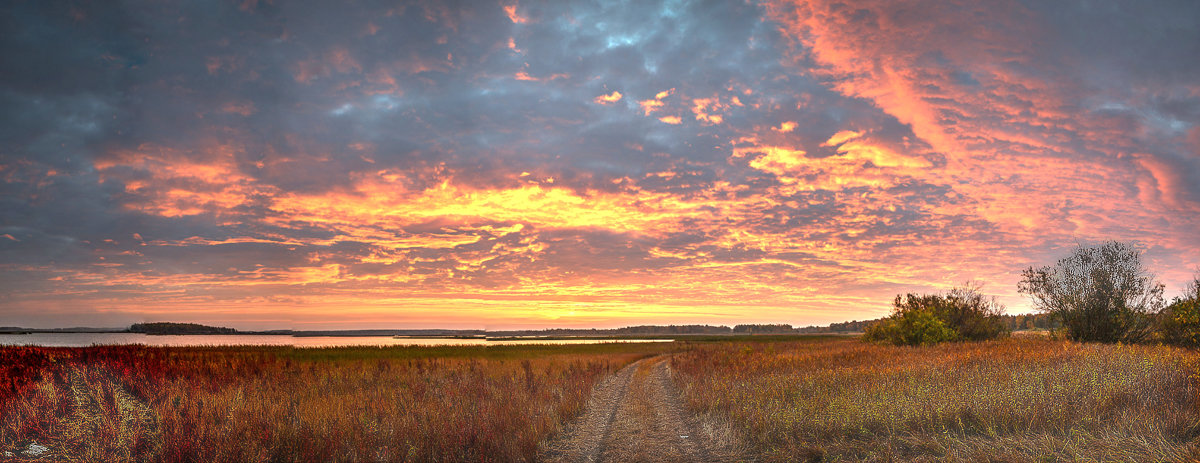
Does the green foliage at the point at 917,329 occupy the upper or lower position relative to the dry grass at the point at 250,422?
upper

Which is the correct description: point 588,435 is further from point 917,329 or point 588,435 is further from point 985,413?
point 917,329

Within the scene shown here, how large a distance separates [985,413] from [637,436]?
7255mm

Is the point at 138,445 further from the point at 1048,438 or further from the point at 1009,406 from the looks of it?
the point at 1009,406

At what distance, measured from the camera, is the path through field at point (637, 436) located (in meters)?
11.0

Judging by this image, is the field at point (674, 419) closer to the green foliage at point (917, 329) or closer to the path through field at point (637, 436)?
the path through field at point (637, 436)

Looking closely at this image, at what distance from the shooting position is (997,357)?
18.2 metres

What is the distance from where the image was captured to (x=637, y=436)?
42.0 ft

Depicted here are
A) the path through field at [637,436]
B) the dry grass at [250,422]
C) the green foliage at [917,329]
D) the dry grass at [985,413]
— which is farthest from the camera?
the green foliage at [917,329]

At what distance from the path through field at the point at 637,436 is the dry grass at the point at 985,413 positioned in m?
0.81

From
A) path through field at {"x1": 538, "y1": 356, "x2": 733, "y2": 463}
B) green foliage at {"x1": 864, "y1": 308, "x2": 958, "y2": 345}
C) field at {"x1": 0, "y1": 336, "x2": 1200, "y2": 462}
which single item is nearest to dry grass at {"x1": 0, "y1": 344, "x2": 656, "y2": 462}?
field at {"x1": 0, "y1": 336, "x2": 1200, "y2": 462}

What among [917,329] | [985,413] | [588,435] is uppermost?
[917,329]

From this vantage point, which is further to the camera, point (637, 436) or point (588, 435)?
point (588, 435)

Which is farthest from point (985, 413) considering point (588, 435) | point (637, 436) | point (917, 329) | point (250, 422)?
point (917, 329)

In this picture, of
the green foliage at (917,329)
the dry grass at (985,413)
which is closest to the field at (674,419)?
the dry grass at (985,413)
